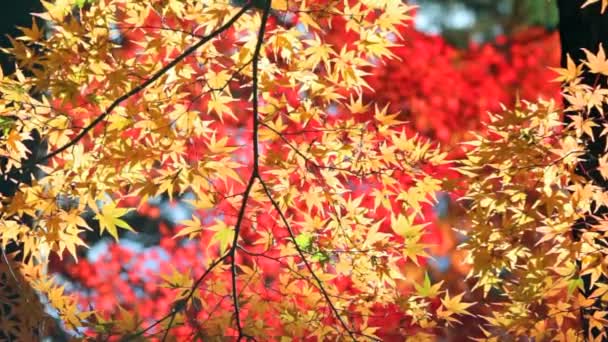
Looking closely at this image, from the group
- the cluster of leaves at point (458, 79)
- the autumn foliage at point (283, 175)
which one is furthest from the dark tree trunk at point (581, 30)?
the cluster of leaves at point (458, 79)

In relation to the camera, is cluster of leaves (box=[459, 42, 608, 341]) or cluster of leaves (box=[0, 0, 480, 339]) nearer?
cluster of leaves (box=[459, 42, 608, 341])

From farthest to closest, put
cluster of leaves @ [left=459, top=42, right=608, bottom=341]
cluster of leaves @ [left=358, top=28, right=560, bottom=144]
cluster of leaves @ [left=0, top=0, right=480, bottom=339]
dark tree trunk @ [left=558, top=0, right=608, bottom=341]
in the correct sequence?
1. cluster of leaves @ [left=358, top=28, right=560, bottom=144]
2. dark tree trunk @ [left=558, top=0, right=608, bottom=341]
3. cluster of leaves @ [left=0, top=0, right=480, bottom=339]
4. cluster of leaves @ [left=459, top=42, right=608, bottom=341]

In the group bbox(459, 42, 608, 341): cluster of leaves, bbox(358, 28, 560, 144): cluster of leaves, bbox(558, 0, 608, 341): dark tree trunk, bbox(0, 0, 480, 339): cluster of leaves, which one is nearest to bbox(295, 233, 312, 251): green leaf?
bbox(0, 0, 480, 339): cluster of leaves

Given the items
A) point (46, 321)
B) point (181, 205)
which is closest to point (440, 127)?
point (181, 205)

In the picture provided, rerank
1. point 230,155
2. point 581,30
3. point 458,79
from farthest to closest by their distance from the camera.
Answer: point 458,79
point 581,30
point 230,155

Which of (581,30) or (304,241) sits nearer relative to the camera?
(304,241)

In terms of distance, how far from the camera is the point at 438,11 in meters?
6.26

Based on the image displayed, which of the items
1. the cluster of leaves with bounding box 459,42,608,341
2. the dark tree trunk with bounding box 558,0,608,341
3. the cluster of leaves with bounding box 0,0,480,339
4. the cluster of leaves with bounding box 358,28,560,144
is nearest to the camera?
the cluster of leaves with bounding box 459,42,608,341

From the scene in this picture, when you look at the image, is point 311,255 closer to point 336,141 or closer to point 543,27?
point 336,141

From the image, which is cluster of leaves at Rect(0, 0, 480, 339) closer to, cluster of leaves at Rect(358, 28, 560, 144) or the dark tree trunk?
the dark tree trunk

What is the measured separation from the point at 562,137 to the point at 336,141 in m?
0.62

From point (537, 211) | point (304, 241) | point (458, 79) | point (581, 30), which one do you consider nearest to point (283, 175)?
point (304, 241)

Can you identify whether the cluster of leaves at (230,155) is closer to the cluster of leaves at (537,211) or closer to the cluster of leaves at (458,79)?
the cluster of leaves at (537,211)

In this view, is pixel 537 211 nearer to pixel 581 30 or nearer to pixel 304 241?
pixel 304 241
